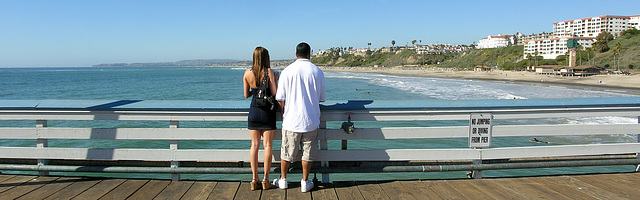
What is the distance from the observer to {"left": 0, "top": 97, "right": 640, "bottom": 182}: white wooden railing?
11.5 ft

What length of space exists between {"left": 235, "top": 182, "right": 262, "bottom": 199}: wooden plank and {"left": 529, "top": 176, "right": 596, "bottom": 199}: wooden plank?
8.23 ft

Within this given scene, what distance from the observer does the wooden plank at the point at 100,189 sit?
3.27 metres

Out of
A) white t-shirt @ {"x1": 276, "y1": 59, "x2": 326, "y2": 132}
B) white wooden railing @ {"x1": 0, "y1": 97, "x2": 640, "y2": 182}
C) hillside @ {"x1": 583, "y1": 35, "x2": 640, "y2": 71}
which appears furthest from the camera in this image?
hillside @ {"x1": 583, "y1": 35, "x2": 640, "y2": 71}

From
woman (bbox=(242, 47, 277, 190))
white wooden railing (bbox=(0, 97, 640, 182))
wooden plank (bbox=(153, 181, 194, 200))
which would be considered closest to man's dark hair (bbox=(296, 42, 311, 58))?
woman (bbox=(242, 47, 277, 190))

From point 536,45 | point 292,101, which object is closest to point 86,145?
point 292,101

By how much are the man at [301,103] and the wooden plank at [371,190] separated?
486 mm

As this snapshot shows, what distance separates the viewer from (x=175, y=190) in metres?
3.41

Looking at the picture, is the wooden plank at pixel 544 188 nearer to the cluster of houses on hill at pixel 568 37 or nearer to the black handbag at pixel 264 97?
the black handbag at pixel 264 97

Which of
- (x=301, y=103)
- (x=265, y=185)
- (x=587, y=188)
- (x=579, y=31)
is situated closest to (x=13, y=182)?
(x=265, y=185)

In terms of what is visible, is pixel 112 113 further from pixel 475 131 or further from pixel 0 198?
pixel 475 131

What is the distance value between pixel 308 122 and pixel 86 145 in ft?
33.8

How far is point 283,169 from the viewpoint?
3.39m

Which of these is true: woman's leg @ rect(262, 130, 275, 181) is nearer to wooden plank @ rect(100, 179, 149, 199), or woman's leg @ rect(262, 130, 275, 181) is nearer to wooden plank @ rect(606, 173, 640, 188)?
wooden plank @ rect(100, 179, 149, 199)

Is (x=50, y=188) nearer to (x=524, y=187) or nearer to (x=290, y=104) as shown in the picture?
(x=290, y=104)
